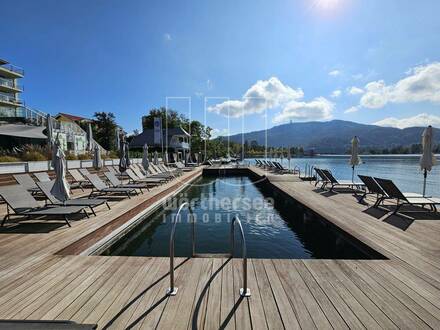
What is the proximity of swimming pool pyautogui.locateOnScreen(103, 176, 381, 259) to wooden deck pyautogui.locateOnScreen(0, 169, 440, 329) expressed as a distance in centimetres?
86

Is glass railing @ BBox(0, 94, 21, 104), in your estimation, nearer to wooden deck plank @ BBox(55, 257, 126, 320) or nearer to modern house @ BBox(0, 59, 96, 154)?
modern house @ BBox(0, 59, 96, 154)

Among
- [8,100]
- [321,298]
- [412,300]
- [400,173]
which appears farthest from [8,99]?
[400,173]

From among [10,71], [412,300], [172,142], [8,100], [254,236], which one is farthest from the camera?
[172,142]

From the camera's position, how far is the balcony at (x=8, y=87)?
104ft

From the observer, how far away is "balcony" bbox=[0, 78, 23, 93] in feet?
104

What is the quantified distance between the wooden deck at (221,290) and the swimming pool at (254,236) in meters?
0.86

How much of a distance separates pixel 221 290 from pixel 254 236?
358cm

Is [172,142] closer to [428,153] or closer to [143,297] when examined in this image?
[428,153]

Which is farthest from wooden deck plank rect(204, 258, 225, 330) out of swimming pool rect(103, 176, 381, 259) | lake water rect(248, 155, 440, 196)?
lake water rect(248, 155, 440, 196)

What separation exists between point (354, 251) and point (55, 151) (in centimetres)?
691

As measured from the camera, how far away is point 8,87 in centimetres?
3225

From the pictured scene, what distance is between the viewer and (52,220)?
5332mm

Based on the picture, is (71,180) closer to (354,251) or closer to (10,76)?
(354,251)

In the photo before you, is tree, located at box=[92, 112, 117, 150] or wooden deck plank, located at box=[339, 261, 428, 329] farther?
tree, located at box=[92, 112, 117, 150]
